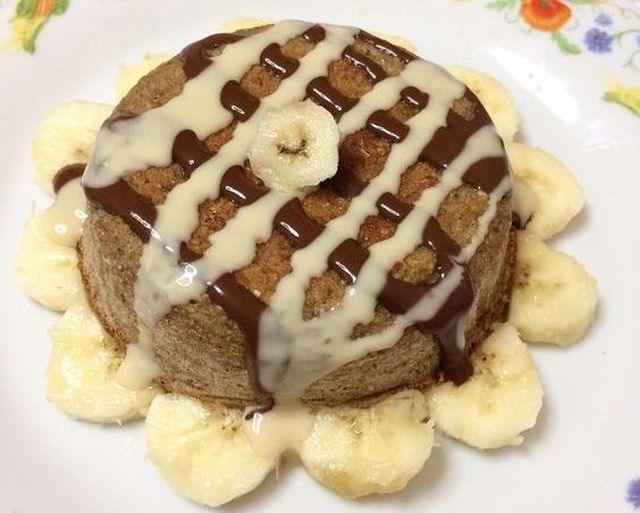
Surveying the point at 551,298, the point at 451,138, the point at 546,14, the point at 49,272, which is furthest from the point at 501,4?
the point at 49,272

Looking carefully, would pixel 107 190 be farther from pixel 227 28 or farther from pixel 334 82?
pixel 227 28

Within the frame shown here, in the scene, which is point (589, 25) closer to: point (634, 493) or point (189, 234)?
point (634, 493)

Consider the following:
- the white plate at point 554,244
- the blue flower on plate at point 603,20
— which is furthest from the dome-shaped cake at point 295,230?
the blue flower on plate at point 603,20

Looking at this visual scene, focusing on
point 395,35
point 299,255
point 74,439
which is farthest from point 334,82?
point 74,439

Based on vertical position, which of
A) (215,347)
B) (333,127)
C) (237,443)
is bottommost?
(237,443)

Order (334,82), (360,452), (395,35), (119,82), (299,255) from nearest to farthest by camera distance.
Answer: (299,255) → (360,452) → (334,82) → (119,82) → (395,35)
